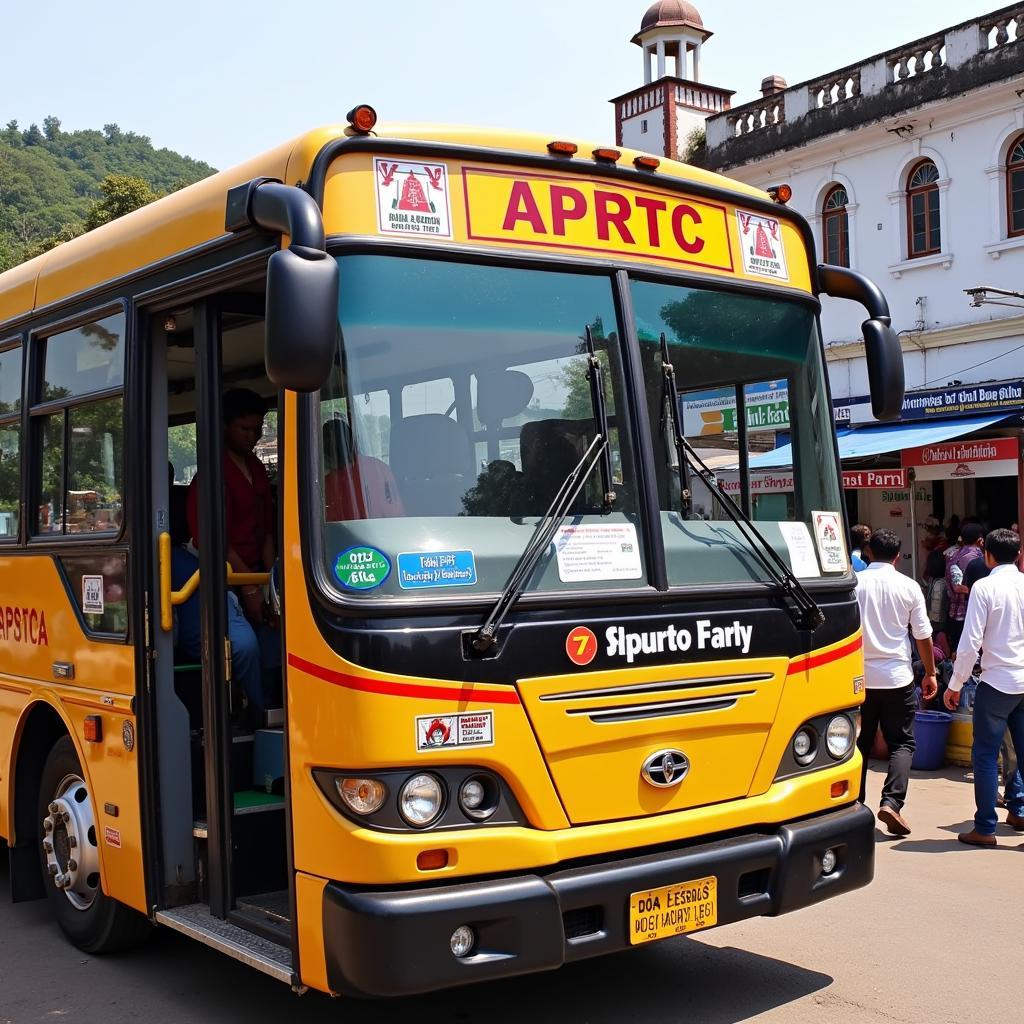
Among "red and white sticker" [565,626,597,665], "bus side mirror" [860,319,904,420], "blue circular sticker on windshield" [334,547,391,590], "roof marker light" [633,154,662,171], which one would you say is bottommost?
"red and white sticker" [565,626,597,665]

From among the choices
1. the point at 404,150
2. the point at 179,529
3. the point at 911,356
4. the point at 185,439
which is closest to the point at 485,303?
the point at 404,150

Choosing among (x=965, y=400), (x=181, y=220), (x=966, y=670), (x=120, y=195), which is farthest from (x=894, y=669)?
(x=120, y=195)

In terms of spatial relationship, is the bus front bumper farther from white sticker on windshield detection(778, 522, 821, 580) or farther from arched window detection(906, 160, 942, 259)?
arched window detection(906, 160, 942, 259)

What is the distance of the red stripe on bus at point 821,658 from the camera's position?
480cm

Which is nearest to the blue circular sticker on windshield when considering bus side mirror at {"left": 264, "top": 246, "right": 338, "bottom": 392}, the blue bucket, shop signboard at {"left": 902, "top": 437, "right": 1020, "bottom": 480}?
bus side mirror at {"left": 264, "top": 246, "right": 338, "bottom": 392}

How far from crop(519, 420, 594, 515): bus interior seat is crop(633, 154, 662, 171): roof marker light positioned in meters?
1.07

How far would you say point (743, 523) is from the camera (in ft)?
15.8

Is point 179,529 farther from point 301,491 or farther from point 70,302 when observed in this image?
point 301,491

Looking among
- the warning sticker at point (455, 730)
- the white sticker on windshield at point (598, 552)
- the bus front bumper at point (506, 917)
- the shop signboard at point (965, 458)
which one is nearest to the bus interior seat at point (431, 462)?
the white sticker on windshield at point (598, 552)

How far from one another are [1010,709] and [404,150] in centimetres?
522

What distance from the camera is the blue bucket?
A: 32.5 ft

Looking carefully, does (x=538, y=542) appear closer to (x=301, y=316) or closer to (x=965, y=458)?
(x=301, y=316)

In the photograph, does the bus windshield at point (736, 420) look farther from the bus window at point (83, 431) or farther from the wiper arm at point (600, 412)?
the bus window at point (83, 431)

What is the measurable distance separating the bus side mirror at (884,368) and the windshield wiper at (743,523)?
1.02 meters
